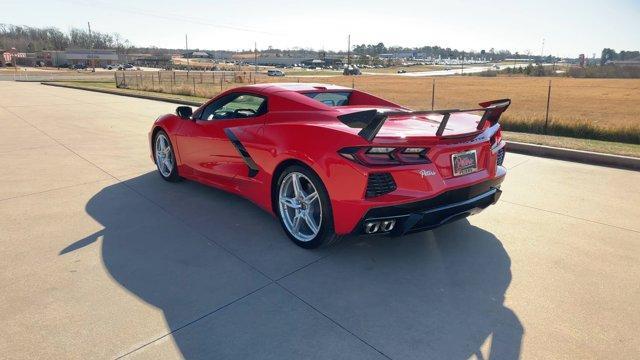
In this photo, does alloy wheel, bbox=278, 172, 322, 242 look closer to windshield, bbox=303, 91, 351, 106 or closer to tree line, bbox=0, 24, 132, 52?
windshield, bbox=303, 91, 351, 106

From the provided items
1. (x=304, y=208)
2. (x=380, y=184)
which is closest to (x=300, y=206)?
(x=304, y=208)

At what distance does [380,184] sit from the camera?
319 cm

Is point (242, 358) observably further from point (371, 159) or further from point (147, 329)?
point (371, 159)

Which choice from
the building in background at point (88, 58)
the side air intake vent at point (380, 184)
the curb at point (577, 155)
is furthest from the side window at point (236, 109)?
the building in background at point (88, 58)

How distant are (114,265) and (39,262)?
0.65 metres

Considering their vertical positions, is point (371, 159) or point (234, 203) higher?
point (371, 159)

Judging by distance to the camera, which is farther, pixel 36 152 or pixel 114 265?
pixel 36 152

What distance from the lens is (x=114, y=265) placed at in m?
A: 3.52

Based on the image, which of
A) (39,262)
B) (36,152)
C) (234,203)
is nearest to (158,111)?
(36,152)

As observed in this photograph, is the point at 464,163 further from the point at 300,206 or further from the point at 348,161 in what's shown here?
the point at 300,206

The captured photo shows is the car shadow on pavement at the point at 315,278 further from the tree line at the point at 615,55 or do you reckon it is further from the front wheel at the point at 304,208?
the tree line at the point at 615,55

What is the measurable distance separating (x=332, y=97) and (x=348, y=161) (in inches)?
62.5

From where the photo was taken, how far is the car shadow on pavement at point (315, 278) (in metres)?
2.60

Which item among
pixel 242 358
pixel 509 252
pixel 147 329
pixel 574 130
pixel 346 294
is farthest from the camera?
pixel 574 130
